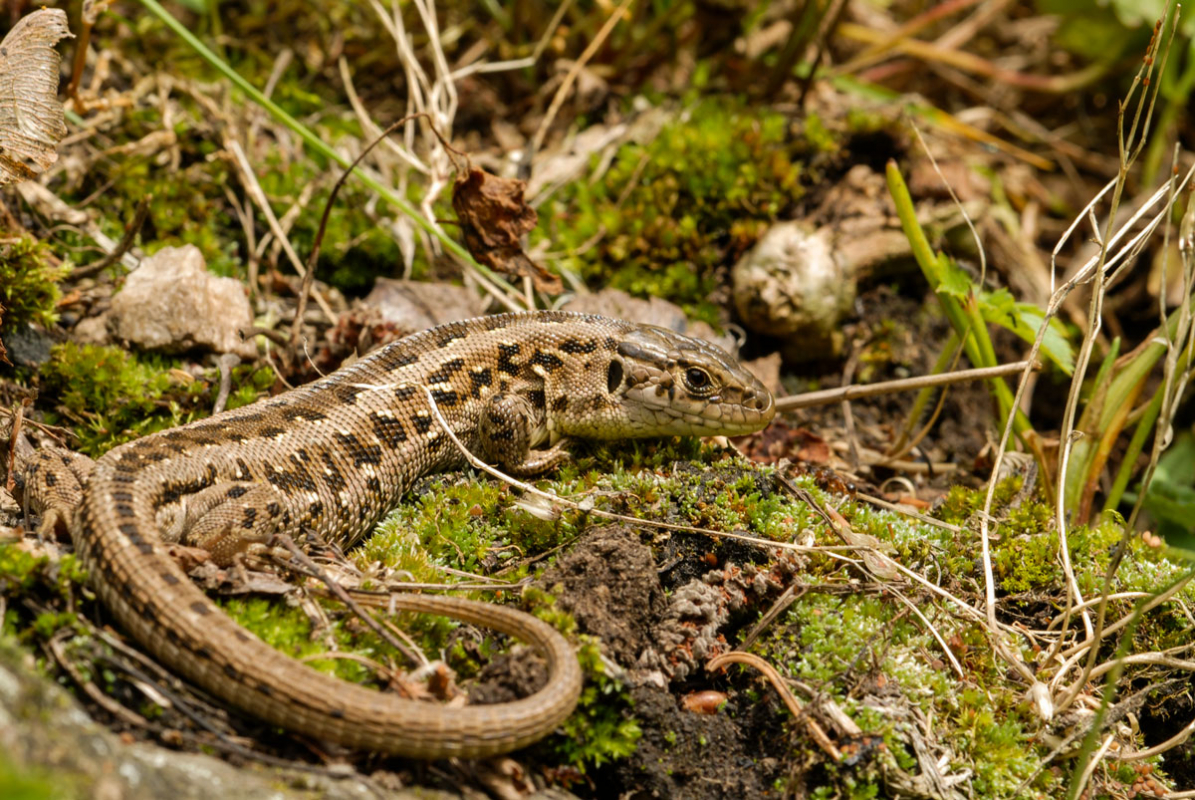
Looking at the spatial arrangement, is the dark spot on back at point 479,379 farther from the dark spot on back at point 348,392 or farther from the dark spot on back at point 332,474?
the dark spot on back at point 332,474

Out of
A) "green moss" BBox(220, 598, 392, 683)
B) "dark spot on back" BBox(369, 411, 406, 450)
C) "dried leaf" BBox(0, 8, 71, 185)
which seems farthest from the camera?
"dark spot on back" BBox(369, 411, 406, 450)

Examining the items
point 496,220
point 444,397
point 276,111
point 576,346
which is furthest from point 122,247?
point 576,346

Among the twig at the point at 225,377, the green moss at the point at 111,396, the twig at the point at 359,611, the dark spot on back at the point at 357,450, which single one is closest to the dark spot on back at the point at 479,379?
the dark spot on back at the point at 357,450

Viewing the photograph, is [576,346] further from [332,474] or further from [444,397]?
[332,474]

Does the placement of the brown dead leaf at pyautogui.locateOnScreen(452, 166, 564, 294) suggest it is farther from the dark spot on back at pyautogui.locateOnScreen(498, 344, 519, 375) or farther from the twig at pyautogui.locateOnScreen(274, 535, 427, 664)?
the twig at pyautogui.locateOnScreen(274, 535, 427, 664)

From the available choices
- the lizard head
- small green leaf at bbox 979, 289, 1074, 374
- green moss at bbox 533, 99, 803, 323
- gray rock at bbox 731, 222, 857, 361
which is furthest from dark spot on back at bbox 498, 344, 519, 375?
small green leaf at bbox 979, 289, 1074, 374

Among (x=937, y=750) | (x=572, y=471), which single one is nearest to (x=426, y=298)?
(x=572, y=471)

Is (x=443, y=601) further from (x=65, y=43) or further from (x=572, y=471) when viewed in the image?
(x=65, y=43)
